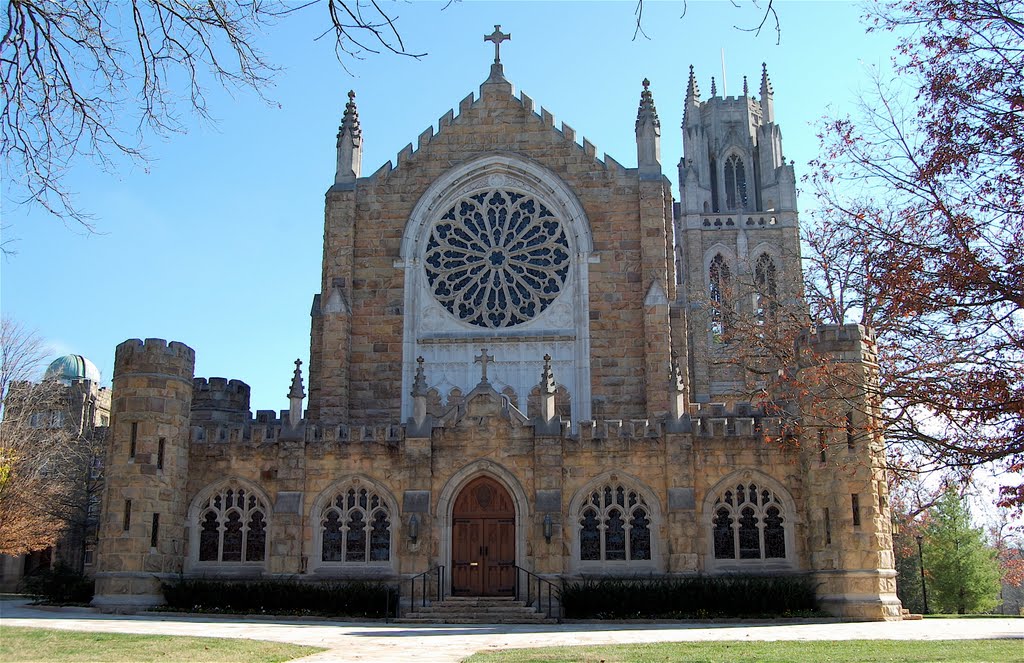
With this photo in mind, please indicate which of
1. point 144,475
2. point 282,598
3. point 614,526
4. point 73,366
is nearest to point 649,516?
point 614,526

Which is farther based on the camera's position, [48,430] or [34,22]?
[48,430]

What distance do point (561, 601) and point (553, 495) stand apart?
263 cm

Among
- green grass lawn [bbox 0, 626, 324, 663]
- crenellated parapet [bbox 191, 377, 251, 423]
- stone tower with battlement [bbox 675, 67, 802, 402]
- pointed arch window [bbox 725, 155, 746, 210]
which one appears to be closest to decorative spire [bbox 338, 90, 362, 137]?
crenellated parapet [bbox 191, 377, 251, 423]

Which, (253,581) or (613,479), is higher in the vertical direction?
(613,479)

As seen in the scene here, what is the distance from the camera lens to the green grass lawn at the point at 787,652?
12.8 meters

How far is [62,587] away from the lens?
88.9 ft

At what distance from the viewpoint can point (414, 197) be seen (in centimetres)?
3066

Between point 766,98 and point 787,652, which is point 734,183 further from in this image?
point 787,652

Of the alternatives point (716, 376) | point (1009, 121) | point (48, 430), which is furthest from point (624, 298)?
point (716, 376)

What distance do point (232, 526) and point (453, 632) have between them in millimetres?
8600

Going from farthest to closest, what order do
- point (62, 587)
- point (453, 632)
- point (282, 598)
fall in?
point (62, 587) < point (282, 598) < point (453, 632)

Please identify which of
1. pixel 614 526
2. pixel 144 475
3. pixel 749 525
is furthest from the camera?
pixel 614 526

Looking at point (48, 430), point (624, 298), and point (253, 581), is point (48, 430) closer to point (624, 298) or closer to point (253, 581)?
point (253, 581)

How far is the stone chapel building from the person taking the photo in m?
23.3
